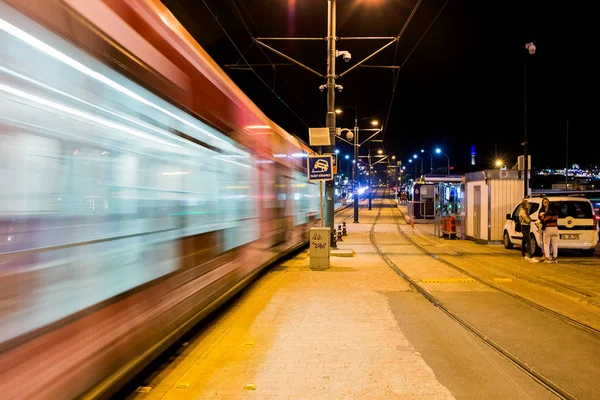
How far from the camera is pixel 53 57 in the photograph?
2.90 meters

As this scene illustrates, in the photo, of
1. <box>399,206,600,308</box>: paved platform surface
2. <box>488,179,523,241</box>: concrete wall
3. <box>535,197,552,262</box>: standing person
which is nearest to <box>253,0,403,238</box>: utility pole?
<box>399,206,600,308</box>: paved platform surface

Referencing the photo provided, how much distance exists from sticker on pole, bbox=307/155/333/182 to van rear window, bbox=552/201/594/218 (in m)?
6.77

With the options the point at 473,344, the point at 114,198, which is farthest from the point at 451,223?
the point at 114,198

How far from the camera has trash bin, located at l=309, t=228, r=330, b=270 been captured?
37.0ft

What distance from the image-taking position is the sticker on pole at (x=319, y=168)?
38.3 feet

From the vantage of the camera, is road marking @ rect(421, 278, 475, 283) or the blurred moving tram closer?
the blurred moving tram

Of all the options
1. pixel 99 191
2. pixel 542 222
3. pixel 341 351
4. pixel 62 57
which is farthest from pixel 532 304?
pixel 62 57

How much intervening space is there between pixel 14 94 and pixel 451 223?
1947 centimetres

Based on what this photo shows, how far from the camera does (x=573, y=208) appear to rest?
44.8ft

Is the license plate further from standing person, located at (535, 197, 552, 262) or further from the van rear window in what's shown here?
standing person, located at (535, 197, 552, 262)

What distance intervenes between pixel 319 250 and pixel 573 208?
25.0ft

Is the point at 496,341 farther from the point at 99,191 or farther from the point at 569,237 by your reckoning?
the point at 569,237

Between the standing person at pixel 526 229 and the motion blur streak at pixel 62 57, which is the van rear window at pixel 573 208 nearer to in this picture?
the standing person at pixel 526 229

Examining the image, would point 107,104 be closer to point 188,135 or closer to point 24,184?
point 24,184
